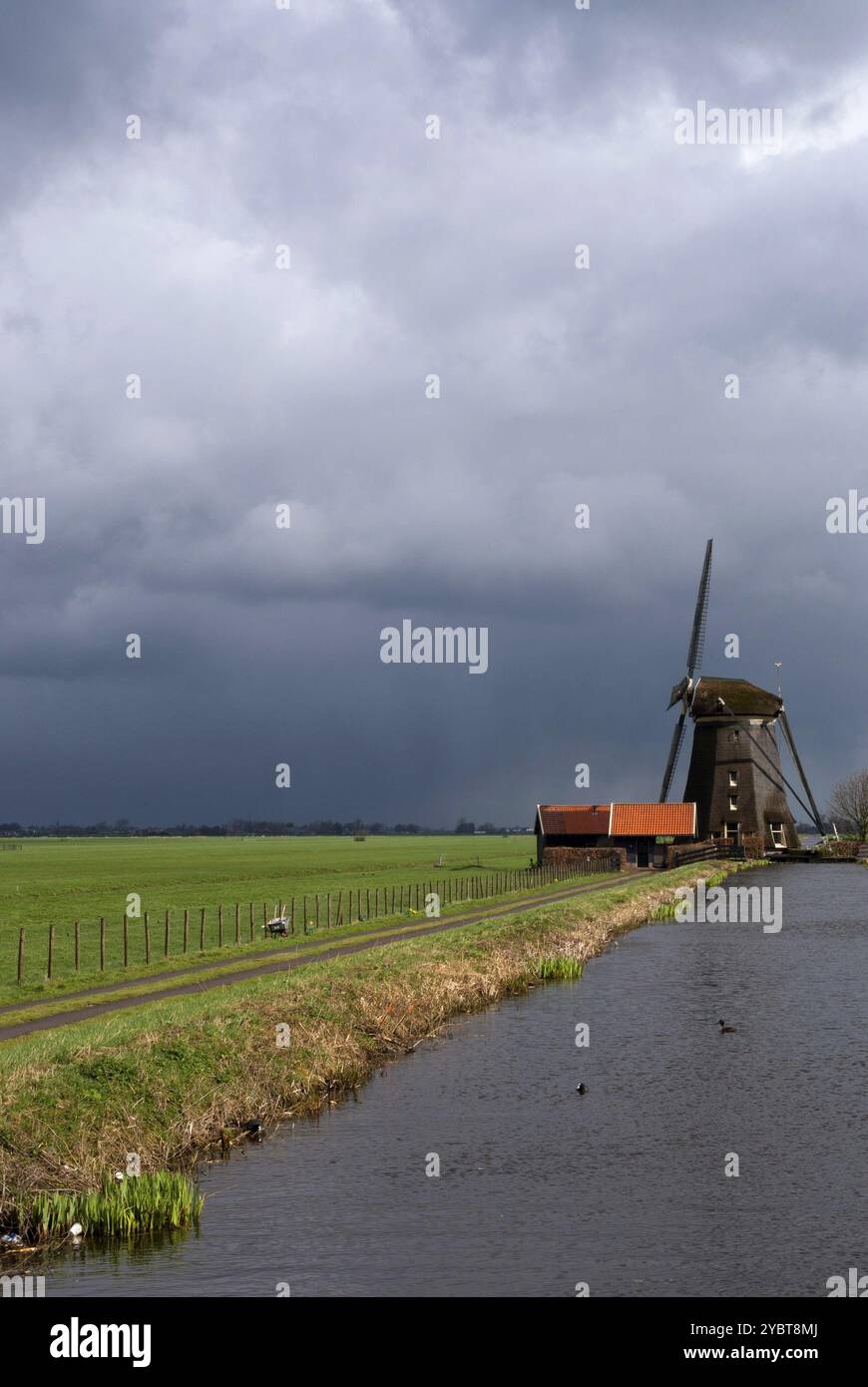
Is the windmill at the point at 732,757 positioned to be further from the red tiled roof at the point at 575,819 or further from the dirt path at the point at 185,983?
the dirt path at the point at 185,983

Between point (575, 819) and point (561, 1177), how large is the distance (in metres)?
102

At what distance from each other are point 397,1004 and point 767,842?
351ft

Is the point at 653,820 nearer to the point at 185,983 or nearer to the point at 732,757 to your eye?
the point at 732,757

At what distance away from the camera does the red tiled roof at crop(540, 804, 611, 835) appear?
391 ft

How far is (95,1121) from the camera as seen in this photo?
2055 centimetres

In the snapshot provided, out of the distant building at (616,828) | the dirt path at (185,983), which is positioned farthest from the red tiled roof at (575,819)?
the dirt path at (185,983)

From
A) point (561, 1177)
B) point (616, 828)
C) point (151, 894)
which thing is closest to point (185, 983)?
point (561, 1177)

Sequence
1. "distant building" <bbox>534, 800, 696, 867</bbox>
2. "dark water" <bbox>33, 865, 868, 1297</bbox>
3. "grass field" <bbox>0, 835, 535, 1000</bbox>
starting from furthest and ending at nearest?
"distant building" <bbox>534, 800, 696, 867</bbox>, "grass field" <bbox>0, 835, 535, 1000</bbox>, "dark water" <bbox>33, 865, 868, 1297</bbox>

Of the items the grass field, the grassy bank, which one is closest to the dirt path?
the grassy bank

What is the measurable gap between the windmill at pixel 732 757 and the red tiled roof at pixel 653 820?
7.16m

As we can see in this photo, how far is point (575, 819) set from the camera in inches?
4739

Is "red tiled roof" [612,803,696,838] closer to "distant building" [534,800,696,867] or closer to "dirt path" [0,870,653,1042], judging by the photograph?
"distant building" [534,800,696,867]

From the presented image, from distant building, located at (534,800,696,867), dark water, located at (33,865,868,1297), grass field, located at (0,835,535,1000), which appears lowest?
dark water, located at (33,865,868,1297)
